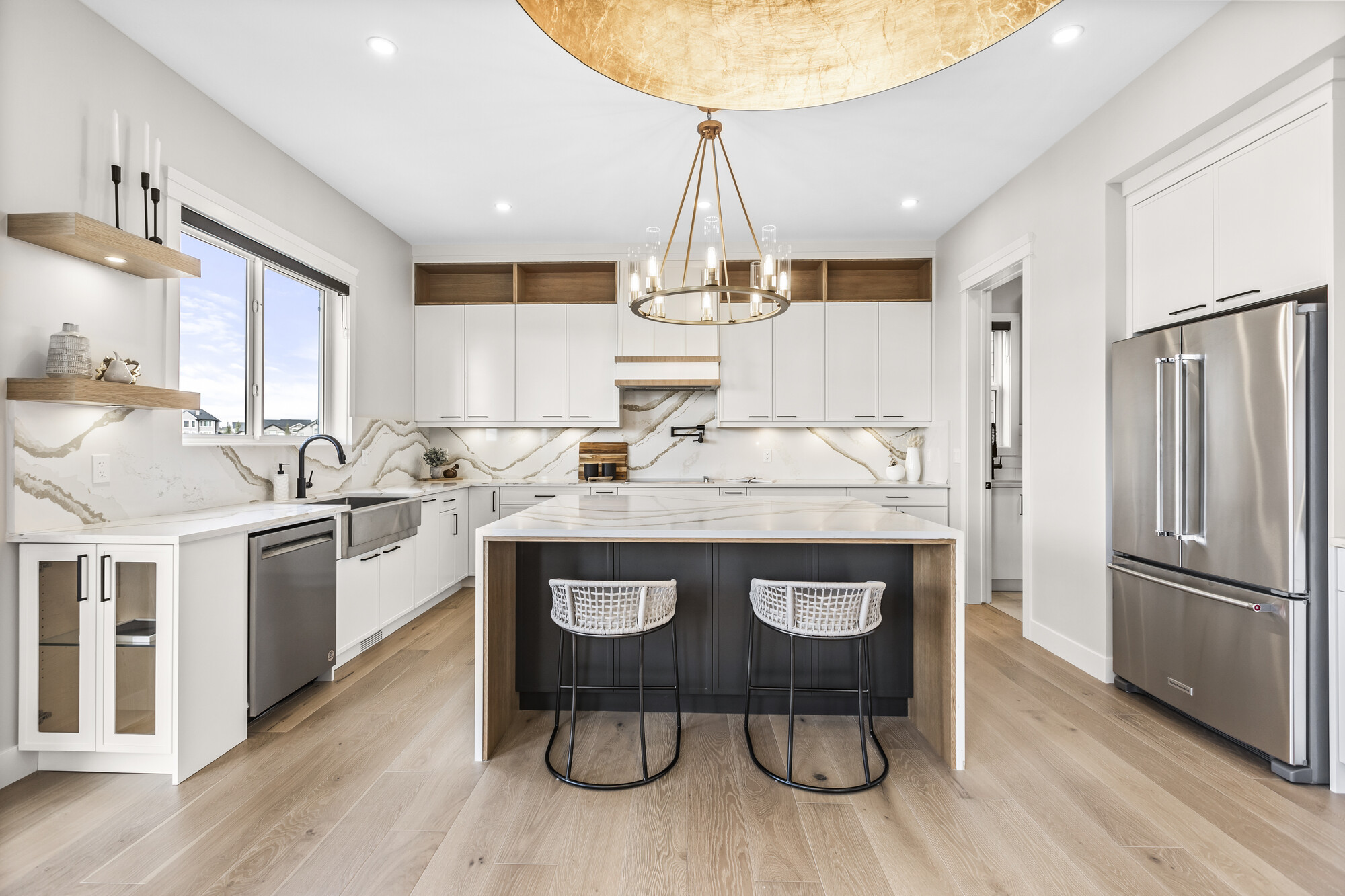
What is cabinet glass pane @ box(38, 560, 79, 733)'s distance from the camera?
2127 mm

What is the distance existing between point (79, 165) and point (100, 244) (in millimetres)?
395

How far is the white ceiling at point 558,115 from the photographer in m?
2.46

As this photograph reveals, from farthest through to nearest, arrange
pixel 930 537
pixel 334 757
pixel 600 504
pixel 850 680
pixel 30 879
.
→ 1. pixel 600 504
2. pixel 850 680
3. pixel 334 757
4. pixel 930 537
5. pixel 30 879

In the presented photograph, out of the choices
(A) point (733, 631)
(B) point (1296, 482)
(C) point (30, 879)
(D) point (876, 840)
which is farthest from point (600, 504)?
(B) point (1296, 482)

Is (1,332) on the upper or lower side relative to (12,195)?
lower

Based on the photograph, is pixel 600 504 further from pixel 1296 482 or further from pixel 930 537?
pixel 1296 482

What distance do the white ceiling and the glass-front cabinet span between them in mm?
2029

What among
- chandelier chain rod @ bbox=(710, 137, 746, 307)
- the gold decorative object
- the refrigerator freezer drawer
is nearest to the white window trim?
the gold decorative object

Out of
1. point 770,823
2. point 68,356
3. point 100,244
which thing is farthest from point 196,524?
point 770,823

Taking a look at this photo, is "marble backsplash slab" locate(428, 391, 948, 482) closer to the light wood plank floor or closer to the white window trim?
the white window trim

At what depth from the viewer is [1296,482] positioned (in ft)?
6.98

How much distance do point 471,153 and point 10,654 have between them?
2.92 metres

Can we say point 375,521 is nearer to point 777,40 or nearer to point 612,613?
point 612,613

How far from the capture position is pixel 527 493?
5023 millimetres
